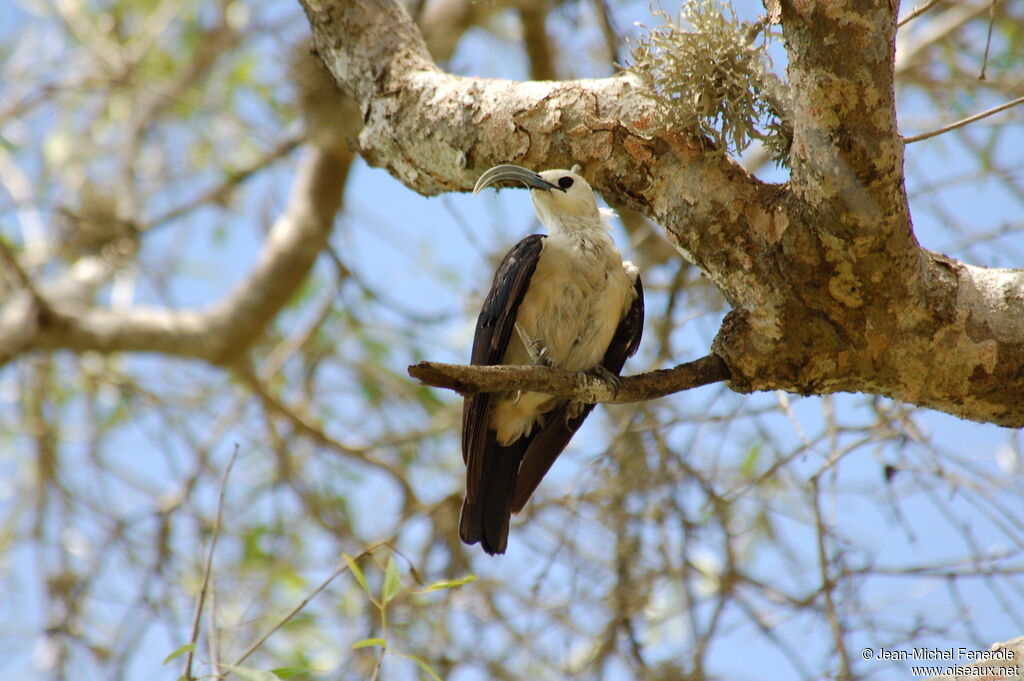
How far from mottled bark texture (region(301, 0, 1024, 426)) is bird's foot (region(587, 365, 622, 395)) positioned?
36 cm

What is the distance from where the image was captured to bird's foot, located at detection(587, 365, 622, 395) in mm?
3080

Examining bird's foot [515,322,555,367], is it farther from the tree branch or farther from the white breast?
the tree branch

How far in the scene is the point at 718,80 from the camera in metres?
2.79

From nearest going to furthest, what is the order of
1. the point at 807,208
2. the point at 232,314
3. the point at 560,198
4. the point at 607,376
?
the point at 807,208, the point at 607,376, the point at 560,198, the point at 232,314

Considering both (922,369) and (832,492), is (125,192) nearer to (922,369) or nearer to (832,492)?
(832,492)

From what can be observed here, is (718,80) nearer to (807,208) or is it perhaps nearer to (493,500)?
(807,208)


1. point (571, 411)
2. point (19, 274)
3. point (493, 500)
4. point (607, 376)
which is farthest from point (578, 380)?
point (19, 274)

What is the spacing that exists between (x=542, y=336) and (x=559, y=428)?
378 millimetres

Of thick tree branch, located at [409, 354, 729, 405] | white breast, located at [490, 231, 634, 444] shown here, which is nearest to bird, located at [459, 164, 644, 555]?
white breast, located at [490, 231, 634, 444]

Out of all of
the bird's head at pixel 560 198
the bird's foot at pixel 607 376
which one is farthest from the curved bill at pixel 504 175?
the bird's foot at pixel 607 376

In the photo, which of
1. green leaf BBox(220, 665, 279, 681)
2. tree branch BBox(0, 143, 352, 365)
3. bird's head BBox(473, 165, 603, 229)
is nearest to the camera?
green leaf BBox(220, 665, 279, 681)

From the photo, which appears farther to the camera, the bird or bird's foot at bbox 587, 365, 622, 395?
the bird

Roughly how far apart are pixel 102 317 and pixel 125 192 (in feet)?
3.96

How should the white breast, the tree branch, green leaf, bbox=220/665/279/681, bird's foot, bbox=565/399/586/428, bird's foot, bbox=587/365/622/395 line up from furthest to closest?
1. the tree branch
2. bird's foot, bbox=565/399/586/428
3. the white breast
4. bird's foot, bbox=587/365/622/395
5. green leaf, bbox=220/665/279/681
